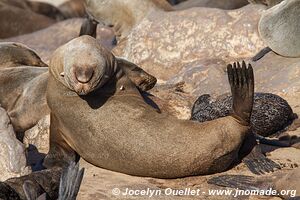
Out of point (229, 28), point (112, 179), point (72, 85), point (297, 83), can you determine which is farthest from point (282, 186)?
point (229, 28)

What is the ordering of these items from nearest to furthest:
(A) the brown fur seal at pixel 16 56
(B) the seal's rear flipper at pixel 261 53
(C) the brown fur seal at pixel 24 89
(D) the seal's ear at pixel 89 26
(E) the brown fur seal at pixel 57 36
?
1. (C) the brown fur seal at pixel 24 89
2. (B) the seal's rear flipper at pixel 261 53
3. (A) the brown fur seal at pixel 16 56
4. (D) the seal's ear at pixel 89 26
5. (E) the brown fur seal at pixel 57 36

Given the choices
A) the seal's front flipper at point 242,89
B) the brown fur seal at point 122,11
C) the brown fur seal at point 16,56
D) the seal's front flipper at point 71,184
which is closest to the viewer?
the seal's front flipper at point 71,184

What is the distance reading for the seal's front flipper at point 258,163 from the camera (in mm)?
7012

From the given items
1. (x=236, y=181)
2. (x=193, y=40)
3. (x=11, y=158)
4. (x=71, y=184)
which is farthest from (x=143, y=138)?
(x=193, y=40)

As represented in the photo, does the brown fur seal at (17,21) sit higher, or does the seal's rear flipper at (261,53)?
the seal's rear flipper at (261,53)

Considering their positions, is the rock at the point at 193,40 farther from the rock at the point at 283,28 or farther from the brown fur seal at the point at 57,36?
the brown fur seal at the point at 57,36

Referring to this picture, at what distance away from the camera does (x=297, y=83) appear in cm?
896

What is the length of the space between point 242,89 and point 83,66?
1.25 meters

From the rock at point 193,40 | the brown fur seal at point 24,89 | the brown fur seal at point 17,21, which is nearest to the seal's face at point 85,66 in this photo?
the brown fur seal at point 24,89

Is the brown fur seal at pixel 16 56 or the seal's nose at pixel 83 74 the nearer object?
the seal's nose at pixel 83 74

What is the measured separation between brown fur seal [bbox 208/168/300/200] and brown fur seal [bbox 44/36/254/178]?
0.25 m

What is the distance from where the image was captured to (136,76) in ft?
26.6

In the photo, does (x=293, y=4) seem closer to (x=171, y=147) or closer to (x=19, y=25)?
(x=171, y=147)

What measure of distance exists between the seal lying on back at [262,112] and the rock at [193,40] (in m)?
1.62
